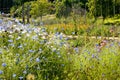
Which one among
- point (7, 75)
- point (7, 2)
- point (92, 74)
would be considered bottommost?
point (7, 2)

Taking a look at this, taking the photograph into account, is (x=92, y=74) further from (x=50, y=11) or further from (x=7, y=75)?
(x=50, y=11)

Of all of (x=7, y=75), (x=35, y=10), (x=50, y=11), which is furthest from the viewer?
(x=50, y=11)

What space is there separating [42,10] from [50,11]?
595 centimetres

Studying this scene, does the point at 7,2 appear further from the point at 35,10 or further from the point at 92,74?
the point at 92,74

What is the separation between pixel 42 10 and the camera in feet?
112

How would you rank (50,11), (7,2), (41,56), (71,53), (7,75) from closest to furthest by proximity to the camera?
1. (7,75)
2. (41,56)
3. (71,53)
4. (50,11)
5. (7,2)

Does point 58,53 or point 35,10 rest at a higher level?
point 58,53

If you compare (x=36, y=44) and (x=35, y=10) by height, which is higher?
(x=36, y=44)

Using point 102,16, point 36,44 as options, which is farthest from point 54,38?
point 102,16

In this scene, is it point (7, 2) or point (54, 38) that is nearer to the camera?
point (54, 38)

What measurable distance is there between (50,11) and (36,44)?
35.6 meters

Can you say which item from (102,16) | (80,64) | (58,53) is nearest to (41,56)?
(58,53)

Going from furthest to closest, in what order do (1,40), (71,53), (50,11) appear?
1. (50,11)
2. (71,53)
3. (1,40)

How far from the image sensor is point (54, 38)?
5121 mm
